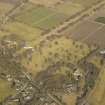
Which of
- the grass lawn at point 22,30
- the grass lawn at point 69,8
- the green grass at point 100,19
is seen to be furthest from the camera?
the grass lawn at point 69,8

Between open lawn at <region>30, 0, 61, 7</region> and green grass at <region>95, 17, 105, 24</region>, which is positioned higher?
open lawn at <region>30, 0, 61, 7</region>

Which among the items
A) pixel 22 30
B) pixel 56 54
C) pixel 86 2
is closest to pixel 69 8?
pixel 86 2

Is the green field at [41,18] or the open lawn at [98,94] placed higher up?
the green field at [41,18]

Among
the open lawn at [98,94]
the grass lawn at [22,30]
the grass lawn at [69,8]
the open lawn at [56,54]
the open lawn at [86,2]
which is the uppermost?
the open lawn at [86,2]

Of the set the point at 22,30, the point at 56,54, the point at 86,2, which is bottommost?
the point at 56,54

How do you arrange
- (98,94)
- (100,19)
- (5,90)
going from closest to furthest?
1. (98,94)
2. (5,90)
3. (100,19)

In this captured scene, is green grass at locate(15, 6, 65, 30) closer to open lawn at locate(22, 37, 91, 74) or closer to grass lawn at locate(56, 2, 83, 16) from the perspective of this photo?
grass lawn at locate(56, 2, 83, 16)

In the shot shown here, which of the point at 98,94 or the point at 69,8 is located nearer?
the point at 98,94

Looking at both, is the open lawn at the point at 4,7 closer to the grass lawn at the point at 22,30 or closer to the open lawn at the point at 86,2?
the grass lawn at the point at 22,30

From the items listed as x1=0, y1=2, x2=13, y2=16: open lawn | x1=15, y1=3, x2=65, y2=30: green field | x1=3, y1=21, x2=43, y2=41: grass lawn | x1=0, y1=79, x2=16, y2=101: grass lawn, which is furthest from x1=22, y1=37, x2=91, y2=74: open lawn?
x1=0, y1=2, x2=13, y2=16: open lawn

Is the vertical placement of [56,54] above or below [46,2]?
below

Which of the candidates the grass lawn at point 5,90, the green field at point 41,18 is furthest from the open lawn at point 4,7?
the grass lawn at point 5,90

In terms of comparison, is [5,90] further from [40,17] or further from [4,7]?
[4,7]
